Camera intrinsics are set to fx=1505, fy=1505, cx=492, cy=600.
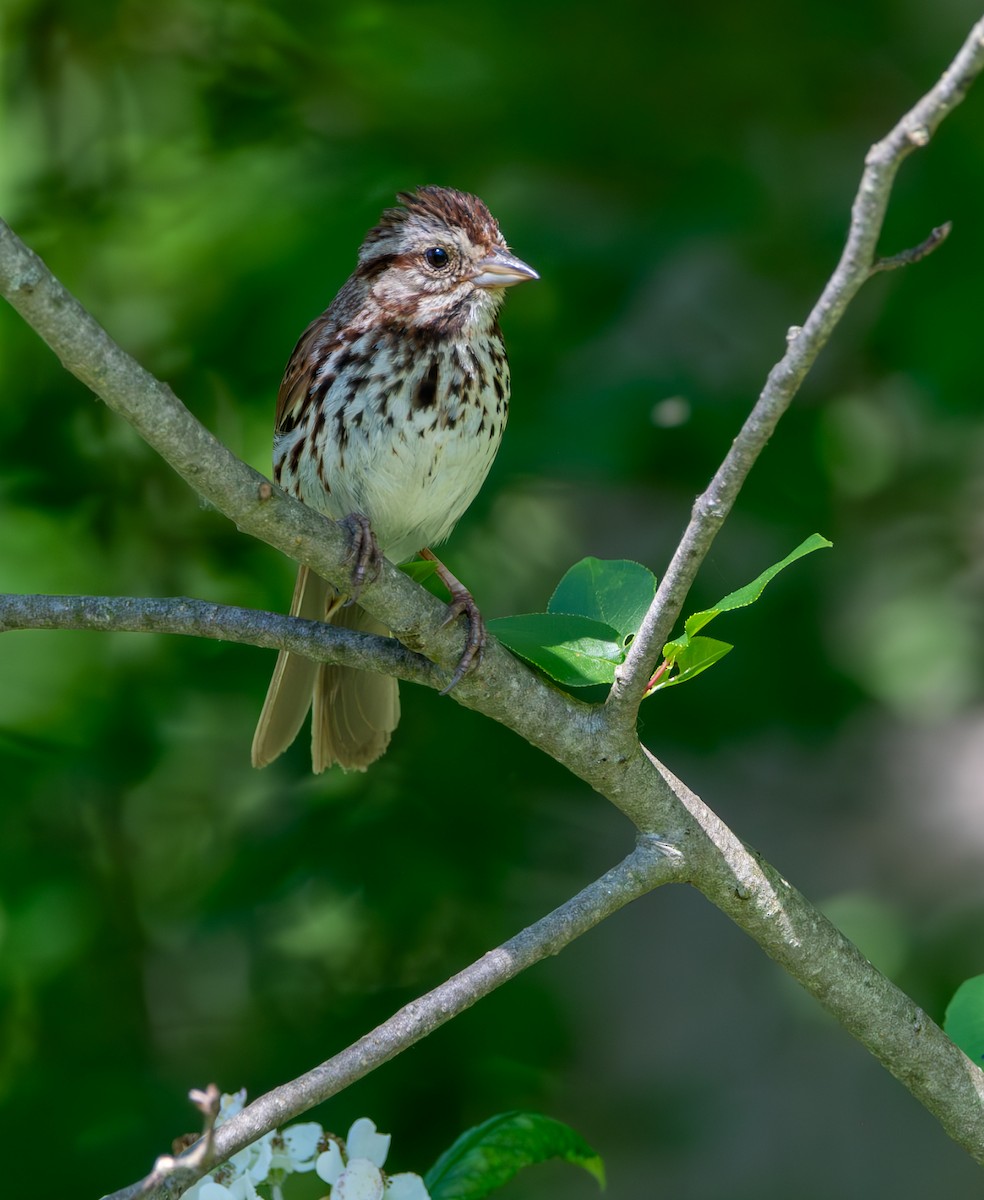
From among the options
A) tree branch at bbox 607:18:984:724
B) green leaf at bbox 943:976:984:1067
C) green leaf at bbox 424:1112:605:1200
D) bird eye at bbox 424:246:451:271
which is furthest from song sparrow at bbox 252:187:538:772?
green leaf at bbox 943:976:984:1067

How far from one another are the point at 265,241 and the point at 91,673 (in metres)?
0.92

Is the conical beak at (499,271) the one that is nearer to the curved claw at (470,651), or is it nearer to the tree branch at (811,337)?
the curved claw at (470,651)

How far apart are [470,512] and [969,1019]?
1.51 metres

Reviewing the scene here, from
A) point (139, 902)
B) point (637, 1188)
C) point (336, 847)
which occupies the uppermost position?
point (336, 847)

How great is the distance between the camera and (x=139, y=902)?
3.13 meters

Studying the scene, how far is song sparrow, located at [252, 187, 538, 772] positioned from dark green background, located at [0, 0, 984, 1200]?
0.78 ft

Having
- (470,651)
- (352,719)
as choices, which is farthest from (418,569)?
(352,719)

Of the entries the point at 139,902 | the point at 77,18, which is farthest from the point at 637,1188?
the point at 77,18

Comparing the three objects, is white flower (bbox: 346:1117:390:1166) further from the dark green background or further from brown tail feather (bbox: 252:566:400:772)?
the dark green background

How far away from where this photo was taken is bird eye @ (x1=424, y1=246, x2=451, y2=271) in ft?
9.08

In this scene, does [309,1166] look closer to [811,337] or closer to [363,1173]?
[363,1173]

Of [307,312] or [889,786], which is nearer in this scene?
[307,312]

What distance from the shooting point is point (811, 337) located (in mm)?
1444

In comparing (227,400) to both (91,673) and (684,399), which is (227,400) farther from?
(684,399)
